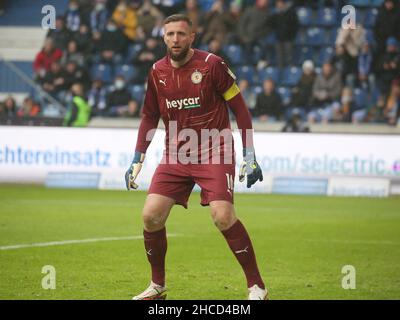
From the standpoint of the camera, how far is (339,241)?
11.7 metres

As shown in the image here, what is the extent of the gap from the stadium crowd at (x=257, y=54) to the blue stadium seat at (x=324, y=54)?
0.03m

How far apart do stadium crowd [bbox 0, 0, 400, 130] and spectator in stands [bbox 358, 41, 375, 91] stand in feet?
0.09

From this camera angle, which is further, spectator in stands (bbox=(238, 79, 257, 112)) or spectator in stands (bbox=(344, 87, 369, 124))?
spectator in stands (bbox=(238, 79, 257, 112))

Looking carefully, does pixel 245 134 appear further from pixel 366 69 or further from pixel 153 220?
pixel 366 69

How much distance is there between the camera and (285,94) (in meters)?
21.1

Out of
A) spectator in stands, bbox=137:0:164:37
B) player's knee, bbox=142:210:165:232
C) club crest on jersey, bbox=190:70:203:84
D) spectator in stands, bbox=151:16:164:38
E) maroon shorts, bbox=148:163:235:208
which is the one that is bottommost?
player's knee, bbox=142:210:165:232

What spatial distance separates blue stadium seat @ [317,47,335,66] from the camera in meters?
21.8

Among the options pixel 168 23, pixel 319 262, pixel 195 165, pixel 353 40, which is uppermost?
pixel 353 40

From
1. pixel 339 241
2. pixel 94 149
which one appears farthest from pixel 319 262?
pixel 94 149

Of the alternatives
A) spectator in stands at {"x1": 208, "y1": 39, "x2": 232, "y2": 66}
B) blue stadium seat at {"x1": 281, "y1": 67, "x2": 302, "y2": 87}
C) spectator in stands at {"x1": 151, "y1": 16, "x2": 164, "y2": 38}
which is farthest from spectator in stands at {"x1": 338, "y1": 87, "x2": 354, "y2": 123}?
spectator in stands at {"x1": 151, "y1": 16, "x2": 164, "y2": 38}

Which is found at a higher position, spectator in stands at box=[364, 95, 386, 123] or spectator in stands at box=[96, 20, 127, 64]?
spectator in stands at box=[96, 20, 127, 64]

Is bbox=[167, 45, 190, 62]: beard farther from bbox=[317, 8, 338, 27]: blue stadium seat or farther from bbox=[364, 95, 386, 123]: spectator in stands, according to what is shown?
bbox=[317, 8, 338, 27]: blue stadium seat
